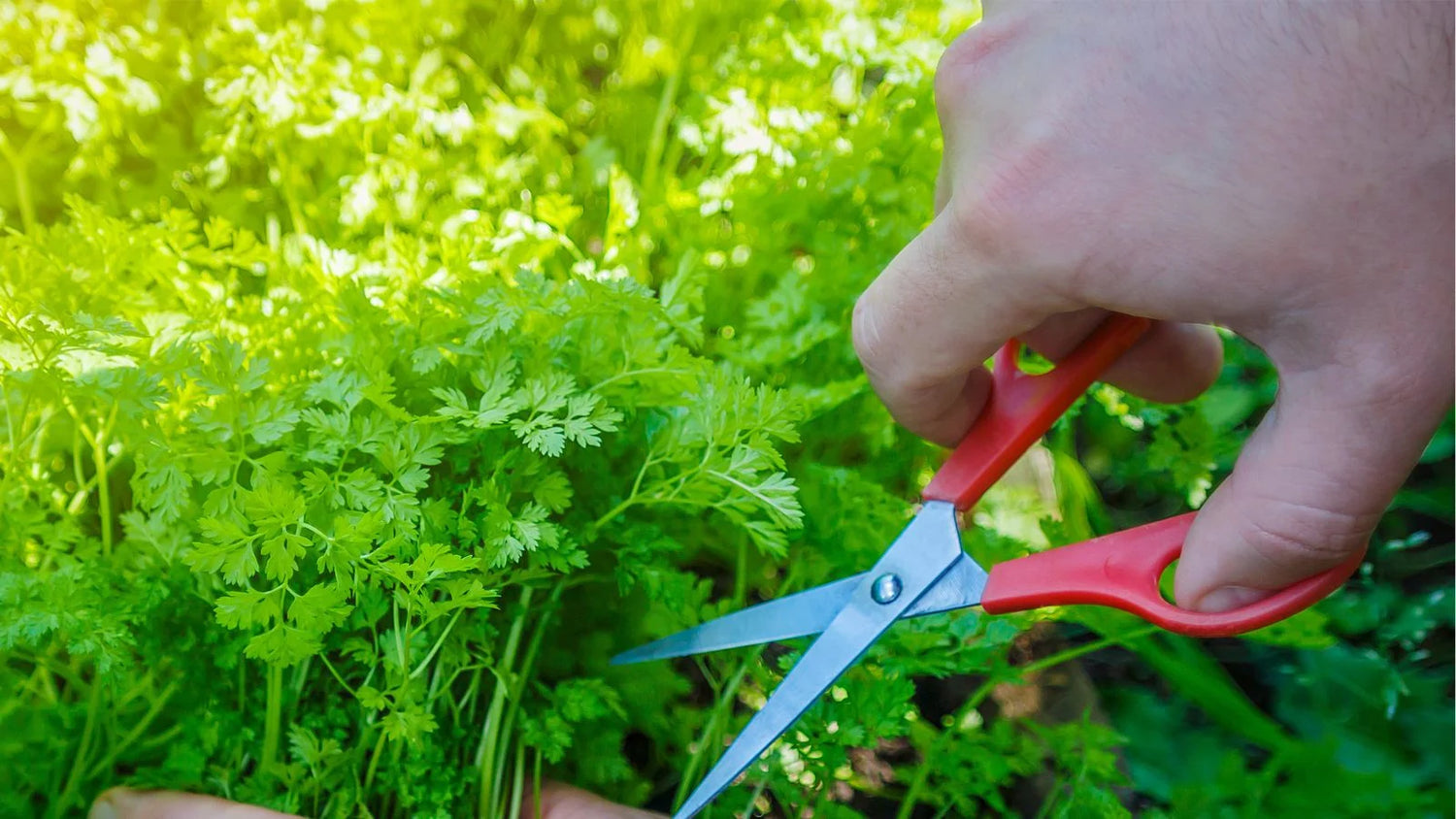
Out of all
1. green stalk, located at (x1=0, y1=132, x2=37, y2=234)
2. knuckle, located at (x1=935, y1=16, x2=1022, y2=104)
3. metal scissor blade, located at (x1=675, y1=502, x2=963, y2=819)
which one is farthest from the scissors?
green stalk, located at (x1=0, y1=132, x2=37, y2=234)

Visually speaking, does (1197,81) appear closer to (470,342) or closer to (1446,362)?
(1446,362)

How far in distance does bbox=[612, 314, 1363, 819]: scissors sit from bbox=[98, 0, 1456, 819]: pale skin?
0.21 feet

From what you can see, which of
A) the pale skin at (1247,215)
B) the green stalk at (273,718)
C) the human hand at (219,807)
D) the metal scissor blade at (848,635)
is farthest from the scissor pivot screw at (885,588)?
the green stalk at (273,718)

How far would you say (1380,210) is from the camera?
2.63ft

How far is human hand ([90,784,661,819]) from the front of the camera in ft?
3.63

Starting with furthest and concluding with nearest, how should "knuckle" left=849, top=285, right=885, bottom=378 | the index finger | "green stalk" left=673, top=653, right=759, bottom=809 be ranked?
"green stalk" left=673, top=653, right=759, bottom=809, "knuckle" left=849, top=285, right=885, bottom=378, the index finger

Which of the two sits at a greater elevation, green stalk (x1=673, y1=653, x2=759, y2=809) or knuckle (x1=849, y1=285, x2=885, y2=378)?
knuckle (x1=849, y1=285, x2=885, y2=378)

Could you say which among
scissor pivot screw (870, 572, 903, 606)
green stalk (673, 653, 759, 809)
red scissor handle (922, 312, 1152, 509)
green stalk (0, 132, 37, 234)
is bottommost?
green stalk (673, 653, 759, 809)

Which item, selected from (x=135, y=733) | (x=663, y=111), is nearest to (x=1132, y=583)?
(x=135, y=733)

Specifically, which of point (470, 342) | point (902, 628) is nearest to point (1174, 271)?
point (902, 628)

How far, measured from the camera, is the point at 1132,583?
100 cm

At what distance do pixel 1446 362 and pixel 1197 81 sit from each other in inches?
11.7

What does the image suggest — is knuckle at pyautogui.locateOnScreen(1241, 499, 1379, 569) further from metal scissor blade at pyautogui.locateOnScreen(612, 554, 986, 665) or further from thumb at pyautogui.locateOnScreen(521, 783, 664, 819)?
thumb at pyautogui.locateOnScreen(521, 783, 664, 819)

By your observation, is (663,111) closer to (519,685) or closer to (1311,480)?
(519,685)
